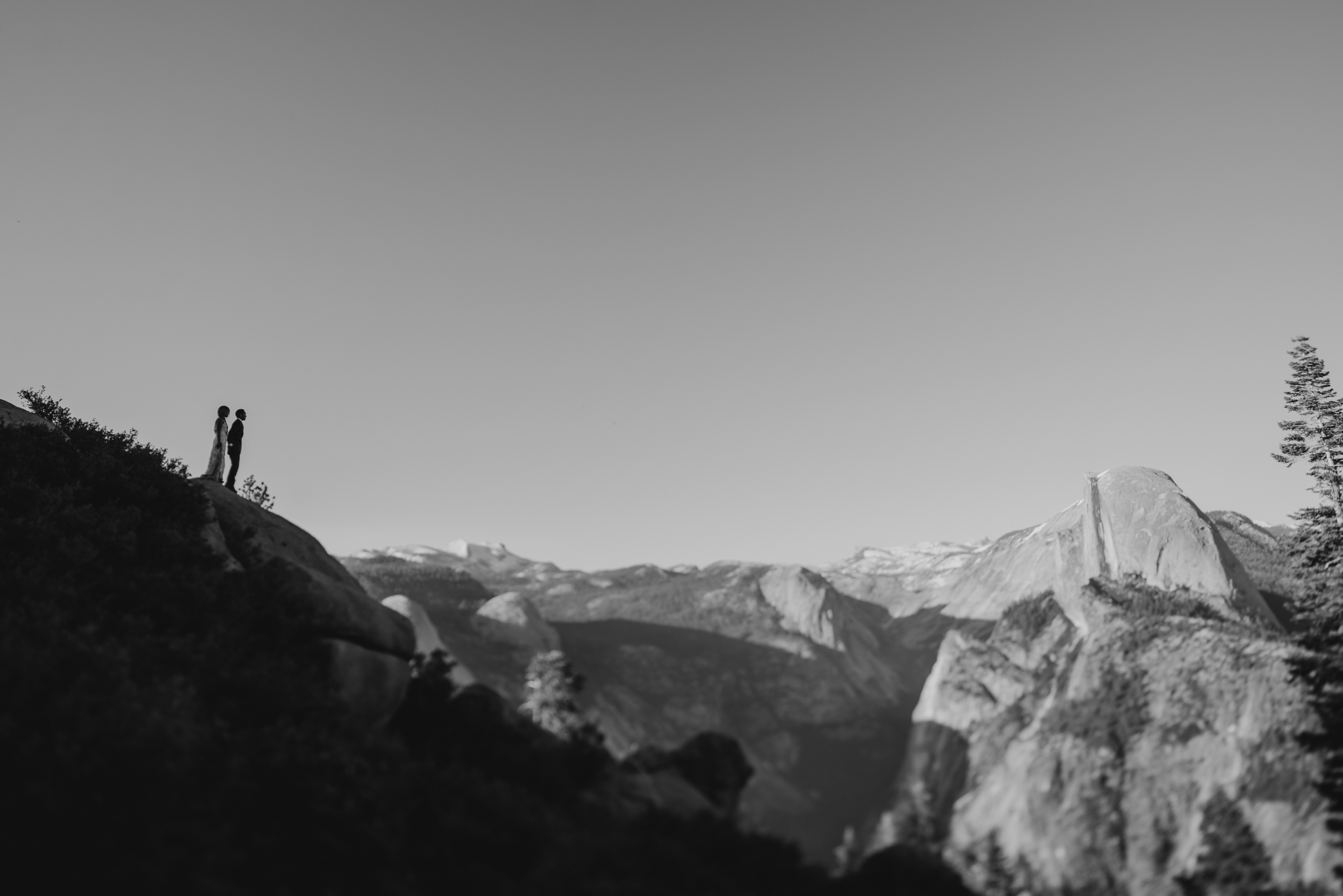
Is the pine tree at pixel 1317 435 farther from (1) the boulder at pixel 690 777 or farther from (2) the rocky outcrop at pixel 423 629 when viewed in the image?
(2) the rocky outcrop at pixel 423 629

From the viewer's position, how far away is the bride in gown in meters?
30.2

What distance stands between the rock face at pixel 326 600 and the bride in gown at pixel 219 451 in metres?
1.12

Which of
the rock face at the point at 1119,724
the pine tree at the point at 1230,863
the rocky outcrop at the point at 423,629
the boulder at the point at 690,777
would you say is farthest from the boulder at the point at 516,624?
the pine tree at the point at 1230,863

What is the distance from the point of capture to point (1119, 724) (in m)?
55.1

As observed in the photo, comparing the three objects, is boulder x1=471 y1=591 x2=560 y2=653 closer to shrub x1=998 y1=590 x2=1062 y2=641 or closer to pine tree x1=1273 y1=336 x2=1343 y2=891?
shrub x1=998 y1=590 x2=1062 y2=641

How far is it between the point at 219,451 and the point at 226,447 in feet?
0.96

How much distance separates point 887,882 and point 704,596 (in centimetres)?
10505

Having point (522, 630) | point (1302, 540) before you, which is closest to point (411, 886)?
point (1302, 540)

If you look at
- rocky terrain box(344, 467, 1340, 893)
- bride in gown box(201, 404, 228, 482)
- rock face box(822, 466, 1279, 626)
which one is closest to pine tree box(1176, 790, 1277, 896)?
rocky terrain box(344, 467, 1340, 893)

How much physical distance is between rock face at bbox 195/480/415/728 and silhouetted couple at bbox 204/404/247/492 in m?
1.15

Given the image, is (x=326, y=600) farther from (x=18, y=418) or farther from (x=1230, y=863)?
(x=1230, y=863)

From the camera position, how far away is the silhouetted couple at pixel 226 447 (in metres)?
30.1

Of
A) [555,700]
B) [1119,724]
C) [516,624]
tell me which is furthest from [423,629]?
[1119,724]

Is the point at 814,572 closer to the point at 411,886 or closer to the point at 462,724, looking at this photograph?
the point at 462,724
